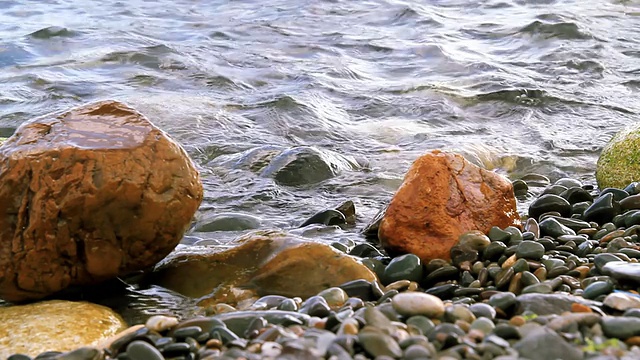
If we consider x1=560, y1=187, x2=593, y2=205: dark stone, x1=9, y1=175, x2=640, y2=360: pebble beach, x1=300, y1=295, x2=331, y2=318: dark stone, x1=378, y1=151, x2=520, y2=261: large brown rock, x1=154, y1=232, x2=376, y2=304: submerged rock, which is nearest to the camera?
x1=9, y1=175, x2=640, y2=360: pebble beach

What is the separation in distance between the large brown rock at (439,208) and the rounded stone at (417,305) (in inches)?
45.1

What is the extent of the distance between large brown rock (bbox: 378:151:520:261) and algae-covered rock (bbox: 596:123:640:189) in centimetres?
120

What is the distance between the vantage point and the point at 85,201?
3281mm

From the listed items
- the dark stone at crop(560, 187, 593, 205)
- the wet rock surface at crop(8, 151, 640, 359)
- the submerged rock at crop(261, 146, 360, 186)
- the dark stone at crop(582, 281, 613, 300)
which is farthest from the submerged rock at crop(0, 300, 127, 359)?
the dark stone at crop(560, 187, 593, 205)

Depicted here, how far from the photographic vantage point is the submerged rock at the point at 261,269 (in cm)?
346

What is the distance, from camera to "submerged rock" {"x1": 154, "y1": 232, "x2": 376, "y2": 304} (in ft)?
11.3

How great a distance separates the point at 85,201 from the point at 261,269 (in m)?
0.83

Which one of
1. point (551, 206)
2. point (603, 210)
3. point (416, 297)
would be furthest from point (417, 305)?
point (551, 206)

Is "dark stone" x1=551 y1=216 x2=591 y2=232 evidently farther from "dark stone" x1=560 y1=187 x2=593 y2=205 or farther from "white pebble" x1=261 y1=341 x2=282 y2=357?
"white pebble" x1=261 y1=341 x2=282 y2=357

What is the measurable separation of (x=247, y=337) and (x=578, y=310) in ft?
3.49

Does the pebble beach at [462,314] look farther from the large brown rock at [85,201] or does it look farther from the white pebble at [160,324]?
the large brown rock at [85,201]

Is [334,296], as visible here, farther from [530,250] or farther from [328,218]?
[328,218]

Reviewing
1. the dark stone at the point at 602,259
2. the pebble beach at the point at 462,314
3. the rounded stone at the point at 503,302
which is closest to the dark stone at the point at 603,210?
the pebble beach at the point at 462,314

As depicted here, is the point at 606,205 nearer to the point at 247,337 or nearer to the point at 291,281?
the point at 291,281
